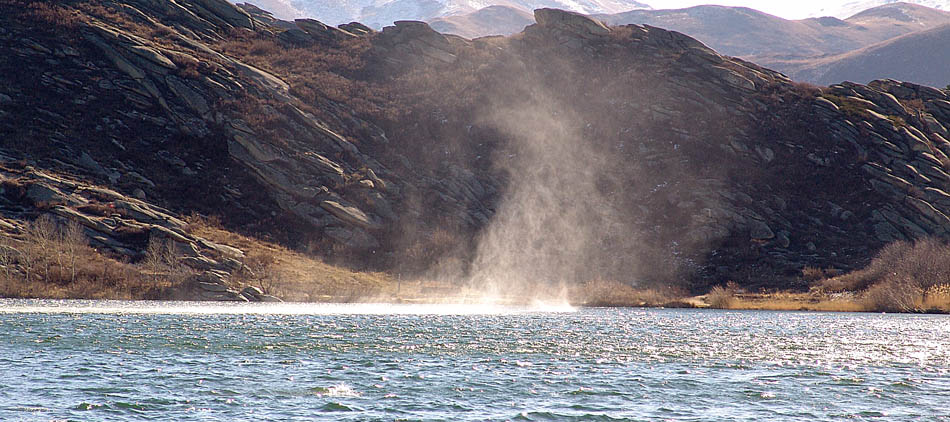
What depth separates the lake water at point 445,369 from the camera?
25.0m

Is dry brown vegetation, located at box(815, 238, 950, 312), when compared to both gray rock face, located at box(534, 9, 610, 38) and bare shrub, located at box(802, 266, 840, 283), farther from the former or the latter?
gray rock face, located at box(534, 9, 610, 38)

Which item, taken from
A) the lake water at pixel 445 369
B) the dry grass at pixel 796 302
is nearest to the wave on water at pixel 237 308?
the lake water at pixel 445 369

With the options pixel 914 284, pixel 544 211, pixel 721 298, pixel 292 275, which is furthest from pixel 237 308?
pixel 914 284

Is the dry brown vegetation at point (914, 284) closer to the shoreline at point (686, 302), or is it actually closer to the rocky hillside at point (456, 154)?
the shoreline at point (686, 302)

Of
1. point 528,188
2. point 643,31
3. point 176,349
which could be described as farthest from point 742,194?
point 176,349

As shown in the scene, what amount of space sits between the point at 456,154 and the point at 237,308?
6169cm

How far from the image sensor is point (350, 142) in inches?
4707

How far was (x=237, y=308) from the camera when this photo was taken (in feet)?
234

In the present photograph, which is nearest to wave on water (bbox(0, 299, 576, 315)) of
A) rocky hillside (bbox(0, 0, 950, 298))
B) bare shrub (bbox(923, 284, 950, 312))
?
rocky hillside (bbox(0, 0, 950, 298))

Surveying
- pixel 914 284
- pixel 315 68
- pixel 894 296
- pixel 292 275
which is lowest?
pixel 292 275

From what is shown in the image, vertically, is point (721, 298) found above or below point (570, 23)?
below

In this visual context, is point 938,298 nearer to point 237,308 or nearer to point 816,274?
point 816,274

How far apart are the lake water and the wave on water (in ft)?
3.44

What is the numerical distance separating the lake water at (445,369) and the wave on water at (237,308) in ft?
3.44
